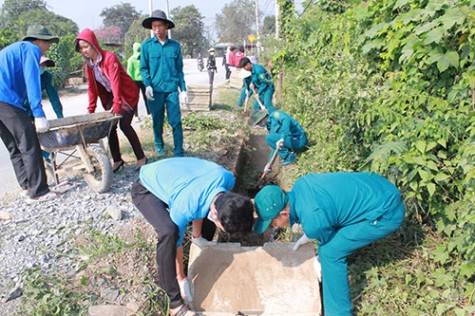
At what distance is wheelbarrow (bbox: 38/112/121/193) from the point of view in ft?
12.1

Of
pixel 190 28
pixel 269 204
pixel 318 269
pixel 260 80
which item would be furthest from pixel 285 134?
pixel 190 28

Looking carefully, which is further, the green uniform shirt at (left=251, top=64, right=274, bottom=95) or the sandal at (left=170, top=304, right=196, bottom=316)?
the green uniform shirt at (left=251, top=64, right=274, bottom=95)

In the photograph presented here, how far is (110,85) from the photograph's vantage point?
4.31m

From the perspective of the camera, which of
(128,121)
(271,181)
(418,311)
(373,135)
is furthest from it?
(271,181)

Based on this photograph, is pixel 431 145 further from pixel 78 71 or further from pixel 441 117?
pixel 78 71

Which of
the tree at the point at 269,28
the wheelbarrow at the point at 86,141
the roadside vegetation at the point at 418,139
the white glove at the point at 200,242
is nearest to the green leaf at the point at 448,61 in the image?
the roadside vegetation at the point at 418,139

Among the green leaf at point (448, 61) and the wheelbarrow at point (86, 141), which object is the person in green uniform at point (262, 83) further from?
the green leaf at point (448, 61)

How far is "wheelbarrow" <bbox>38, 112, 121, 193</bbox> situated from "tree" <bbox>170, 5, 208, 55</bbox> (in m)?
51.2

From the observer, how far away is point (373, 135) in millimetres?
3137

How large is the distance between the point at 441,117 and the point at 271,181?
3723mm

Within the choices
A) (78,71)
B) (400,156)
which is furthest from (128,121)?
(78,71)

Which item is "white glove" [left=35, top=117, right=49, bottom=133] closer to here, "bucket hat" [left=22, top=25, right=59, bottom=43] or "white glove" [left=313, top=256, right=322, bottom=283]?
"bucket hat" [left=22, top=25, right=59, bottom=43]

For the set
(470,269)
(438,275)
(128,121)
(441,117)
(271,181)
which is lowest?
(271,181)

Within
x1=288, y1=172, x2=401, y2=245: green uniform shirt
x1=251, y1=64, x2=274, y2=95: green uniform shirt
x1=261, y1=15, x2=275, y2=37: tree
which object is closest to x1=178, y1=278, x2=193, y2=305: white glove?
x1=288, y1=172, x2=401, y2=245: green uniform shirt
